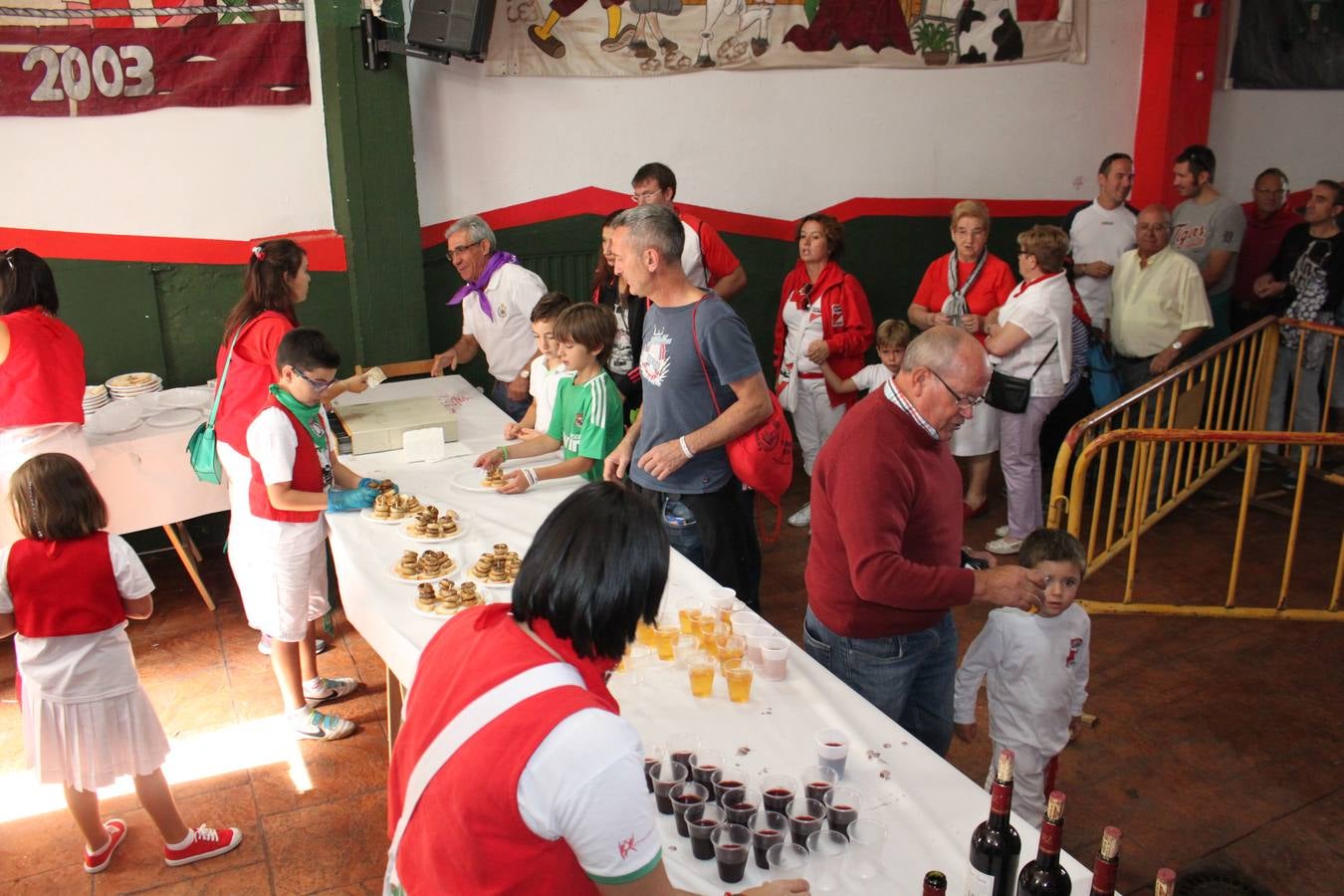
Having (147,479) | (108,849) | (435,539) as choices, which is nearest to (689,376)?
(435,539)

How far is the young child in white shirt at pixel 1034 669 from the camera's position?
10.1 feet

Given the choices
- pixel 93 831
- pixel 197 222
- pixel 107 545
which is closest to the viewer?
pixel 107 545

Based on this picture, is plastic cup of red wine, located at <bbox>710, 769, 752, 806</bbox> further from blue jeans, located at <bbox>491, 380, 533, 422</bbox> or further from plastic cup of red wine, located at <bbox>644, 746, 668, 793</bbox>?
blue jeans, located at <bbox>491, 380, 533, 422</bbox>

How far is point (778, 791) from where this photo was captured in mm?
2189

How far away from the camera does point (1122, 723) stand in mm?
4125

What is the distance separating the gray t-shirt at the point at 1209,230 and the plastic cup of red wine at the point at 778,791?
5.49 metres

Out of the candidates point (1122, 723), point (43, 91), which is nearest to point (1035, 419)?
point (1122, 723)

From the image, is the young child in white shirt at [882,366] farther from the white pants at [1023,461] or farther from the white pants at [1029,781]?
the white pants at [1029,781]

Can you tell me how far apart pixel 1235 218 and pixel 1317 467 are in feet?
5.32

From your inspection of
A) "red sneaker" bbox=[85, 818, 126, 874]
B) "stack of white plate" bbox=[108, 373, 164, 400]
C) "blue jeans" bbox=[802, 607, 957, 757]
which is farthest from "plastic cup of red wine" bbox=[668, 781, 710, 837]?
"stack of white plate" bbox=[108, 373, 164, 400]

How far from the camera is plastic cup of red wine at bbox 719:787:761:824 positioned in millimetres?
2119

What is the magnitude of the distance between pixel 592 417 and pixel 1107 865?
2.72 metres

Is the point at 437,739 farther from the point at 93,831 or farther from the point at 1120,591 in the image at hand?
the point at 1120,591

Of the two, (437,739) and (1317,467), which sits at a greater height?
(437,739)
